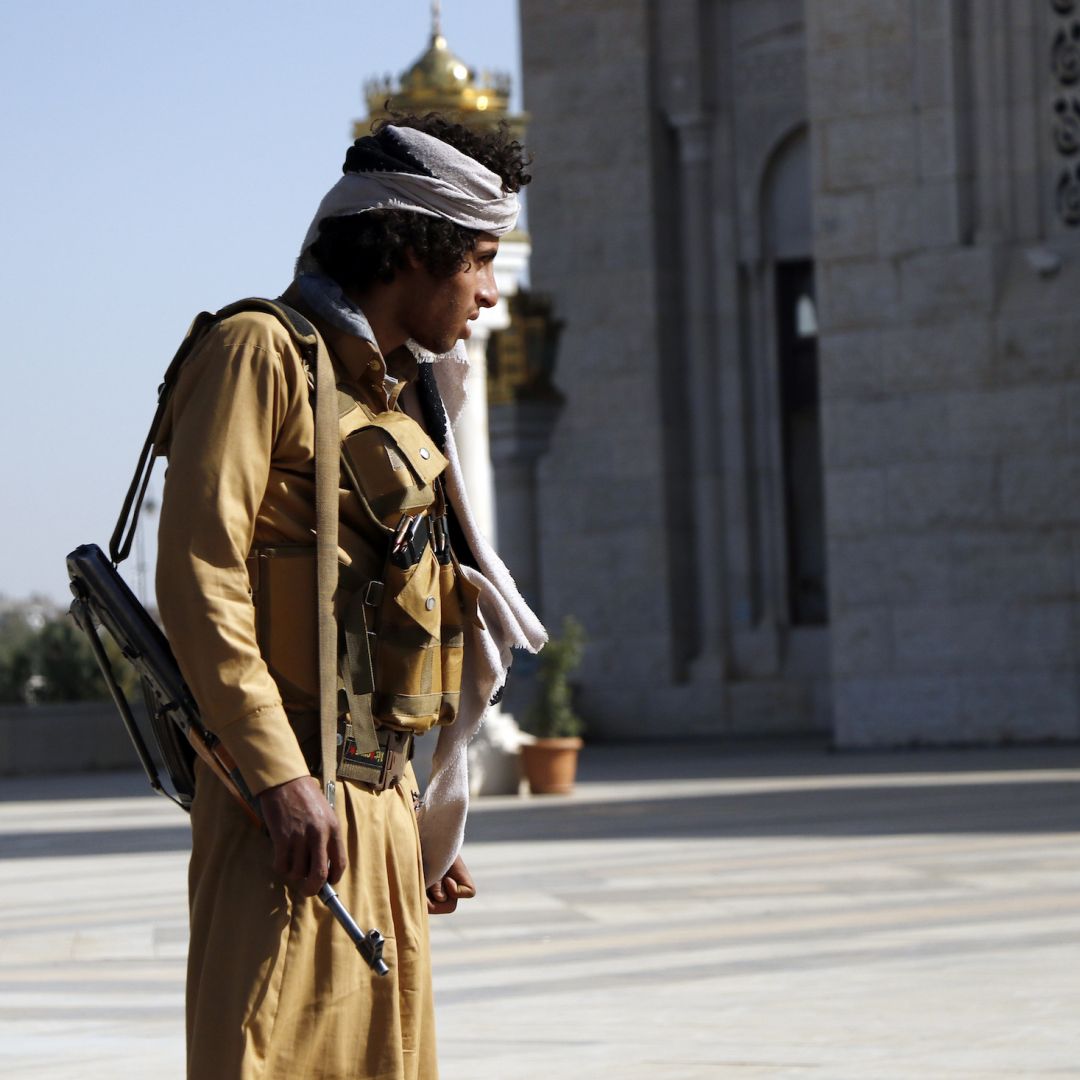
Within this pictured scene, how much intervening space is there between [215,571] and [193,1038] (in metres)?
0.64

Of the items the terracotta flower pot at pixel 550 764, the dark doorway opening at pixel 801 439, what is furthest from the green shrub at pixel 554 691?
the dark doorway opening at pixel 801 439

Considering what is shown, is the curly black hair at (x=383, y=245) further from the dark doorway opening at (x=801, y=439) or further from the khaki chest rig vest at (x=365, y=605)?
the dark doorway opening at (x=801, y=439)

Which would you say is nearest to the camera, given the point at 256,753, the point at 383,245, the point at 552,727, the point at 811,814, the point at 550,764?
the point at 256,753

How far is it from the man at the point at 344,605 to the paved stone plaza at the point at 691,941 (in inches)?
94.2

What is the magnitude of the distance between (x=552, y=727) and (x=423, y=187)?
49.0ft

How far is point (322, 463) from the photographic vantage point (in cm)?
340

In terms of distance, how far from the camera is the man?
10.7 feet

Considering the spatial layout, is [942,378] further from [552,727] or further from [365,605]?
[365,605]

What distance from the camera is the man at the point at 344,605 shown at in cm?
326

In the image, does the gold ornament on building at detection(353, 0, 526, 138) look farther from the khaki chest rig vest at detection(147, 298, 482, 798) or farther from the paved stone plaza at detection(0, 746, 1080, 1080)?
the khaki chest rig vest at detection(147, 298, 482, 798)

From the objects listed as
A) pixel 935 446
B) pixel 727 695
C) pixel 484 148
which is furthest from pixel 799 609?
pixel 484 148

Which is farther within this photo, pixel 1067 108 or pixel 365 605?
pixel 1067 108

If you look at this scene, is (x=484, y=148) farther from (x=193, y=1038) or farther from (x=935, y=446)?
(x=935, y=446)

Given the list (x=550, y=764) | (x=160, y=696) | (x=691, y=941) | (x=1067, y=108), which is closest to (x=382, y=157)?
(x=160, y=696)
